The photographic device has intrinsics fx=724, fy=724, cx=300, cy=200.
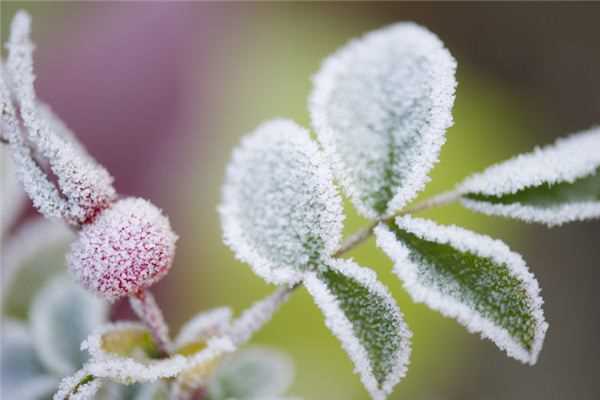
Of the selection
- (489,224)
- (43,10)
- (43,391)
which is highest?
(43,10)

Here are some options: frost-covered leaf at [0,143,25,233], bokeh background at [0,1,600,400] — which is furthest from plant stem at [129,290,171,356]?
bokeh background at [0,1,600,400]

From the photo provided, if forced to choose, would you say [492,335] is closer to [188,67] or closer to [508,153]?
[508,153]

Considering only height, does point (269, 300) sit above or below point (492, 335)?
above

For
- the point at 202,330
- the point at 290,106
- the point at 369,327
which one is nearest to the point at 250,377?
the point at 202,330

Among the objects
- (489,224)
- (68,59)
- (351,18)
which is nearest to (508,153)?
(489,224)

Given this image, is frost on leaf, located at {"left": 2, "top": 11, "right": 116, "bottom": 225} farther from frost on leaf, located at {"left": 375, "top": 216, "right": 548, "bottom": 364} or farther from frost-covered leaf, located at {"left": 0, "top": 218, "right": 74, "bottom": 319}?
frost-covered leaf, located at {"left": 0, "top": 218, "right": 74, "bottom": 319}
